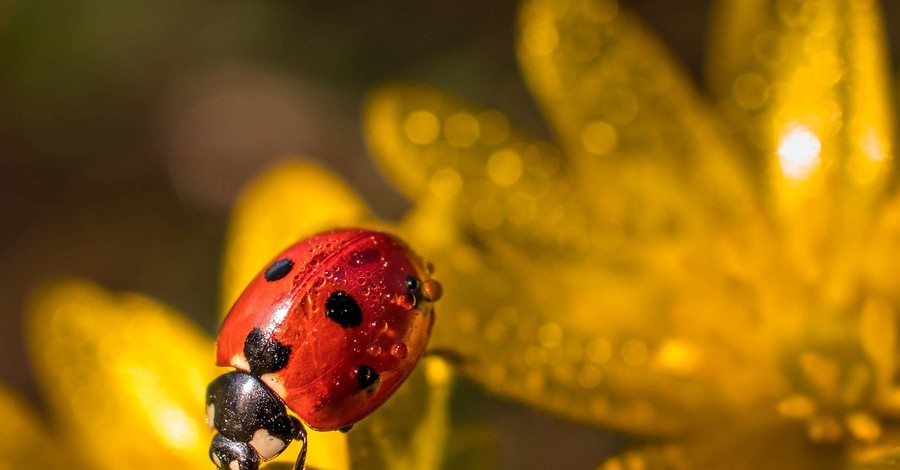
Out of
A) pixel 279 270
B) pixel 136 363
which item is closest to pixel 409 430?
pixel 279 270

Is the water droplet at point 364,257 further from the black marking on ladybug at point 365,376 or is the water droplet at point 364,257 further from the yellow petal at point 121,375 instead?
the yellow petal at point 121,375

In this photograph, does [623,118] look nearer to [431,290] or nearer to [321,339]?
[431,290]

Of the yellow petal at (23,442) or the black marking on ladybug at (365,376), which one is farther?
the yellow petal at (23,442)

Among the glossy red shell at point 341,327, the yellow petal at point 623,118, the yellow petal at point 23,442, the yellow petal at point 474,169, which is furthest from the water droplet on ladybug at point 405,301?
the yellow petal at point 23,442

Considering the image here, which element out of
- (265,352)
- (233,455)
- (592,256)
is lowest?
(233,455)

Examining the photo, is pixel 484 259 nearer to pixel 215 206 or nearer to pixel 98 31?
pixel 215 206

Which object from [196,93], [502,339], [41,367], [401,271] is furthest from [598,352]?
[196,93]

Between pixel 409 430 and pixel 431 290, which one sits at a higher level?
pixel 431 290
